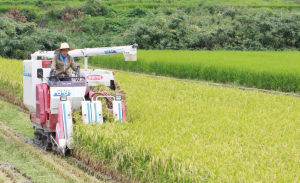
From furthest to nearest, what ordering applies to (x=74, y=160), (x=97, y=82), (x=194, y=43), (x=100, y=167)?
(x=194, y=43)
(x=97, y=82)
(x=74, y=160)
(x=100, y=167)

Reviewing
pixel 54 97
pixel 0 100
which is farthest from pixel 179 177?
pixel 0 100

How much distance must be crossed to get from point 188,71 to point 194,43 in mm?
9326

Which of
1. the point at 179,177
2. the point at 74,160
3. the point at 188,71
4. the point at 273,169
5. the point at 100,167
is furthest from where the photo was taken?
the point at 188,71

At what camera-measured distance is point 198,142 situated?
17.7ft

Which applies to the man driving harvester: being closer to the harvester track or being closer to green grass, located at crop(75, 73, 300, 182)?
the harvester track

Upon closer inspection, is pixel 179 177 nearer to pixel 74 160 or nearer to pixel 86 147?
pixel 86 147

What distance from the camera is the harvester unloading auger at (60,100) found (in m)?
6.11

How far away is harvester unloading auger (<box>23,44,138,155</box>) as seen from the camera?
6105 mm

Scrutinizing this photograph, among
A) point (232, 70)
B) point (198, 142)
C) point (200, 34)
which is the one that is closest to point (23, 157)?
point (198, 142)

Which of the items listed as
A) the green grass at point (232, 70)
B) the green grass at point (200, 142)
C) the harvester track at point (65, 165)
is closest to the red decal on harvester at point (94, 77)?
the green grass at point (200, 142)

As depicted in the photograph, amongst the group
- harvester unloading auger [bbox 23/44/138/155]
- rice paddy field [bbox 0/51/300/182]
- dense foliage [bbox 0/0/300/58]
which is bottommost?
rice paddy field [bbox 0/51/300/182]

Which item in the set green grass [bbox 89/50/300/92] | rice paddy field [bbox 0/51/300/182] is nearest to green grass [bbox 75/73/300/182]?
rice paddy field [bbox 0/51/300/182]

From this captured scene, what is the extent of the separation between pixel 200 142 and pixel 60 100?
7.99ft

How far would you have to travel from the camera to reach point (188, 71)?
16.0 meters
